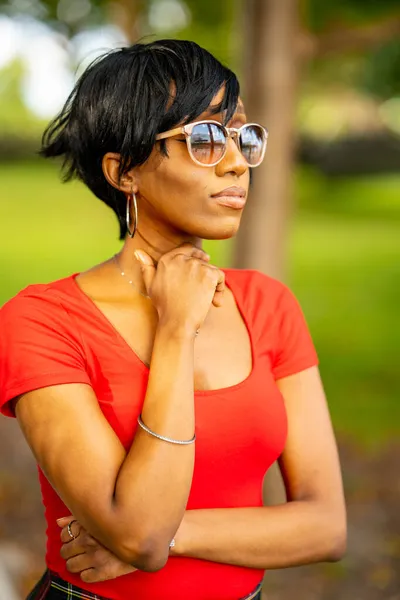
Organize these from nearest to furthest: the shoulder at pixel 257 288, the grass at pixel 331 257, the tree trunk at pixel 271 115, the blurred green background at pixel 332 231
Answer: the shoulder at pixel 257 288 < the tree trunk at pixel 271 115 < the blurred green background at pixel 332 231 < the grass at pixel 331 257

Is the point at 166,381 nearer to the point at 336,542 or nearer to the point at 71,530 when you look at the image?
the point at 71,530

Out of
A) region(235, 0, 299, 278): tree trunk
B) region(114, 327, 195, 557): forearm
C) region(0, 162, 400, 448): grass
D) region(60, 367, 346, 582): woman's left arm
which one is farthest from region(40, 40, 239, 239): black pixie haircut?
region(0, 162, 400, 448): grass

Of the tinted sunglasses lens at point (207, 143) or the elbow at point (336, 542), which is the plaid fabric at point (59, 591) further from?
the tinted sunglasses lens at point (207, 143)

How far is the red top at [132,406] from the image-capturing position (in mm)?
2170

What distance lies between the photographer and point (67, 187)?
26062mm

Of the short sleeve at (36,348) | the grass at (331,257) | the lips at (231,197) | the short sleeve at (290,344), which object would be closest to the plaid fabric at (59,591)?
the short sleeve at (36,348)

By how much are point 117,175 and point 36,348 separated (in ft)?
1.81

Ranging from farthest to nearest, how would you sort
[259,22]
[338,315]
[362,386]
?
[338,315]
[362,386]
[259,22]

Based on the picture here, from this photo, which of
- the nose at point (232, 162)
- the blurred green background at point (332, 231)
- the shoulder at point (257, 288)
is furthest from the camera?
the blurred green background at point (332, 231)

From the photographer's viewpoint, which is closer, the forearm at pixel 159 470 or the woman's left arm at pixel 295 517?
the forearm at pixel 159 470

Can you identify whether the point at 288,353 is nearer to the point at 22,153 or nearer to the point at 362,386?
the point at 362,386

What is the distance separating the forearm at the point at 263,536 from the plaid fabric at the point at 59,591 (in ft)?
0.52

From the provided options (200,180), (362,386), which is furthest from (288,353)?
(362,386)

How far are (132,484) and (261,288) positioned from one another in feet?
2.62
